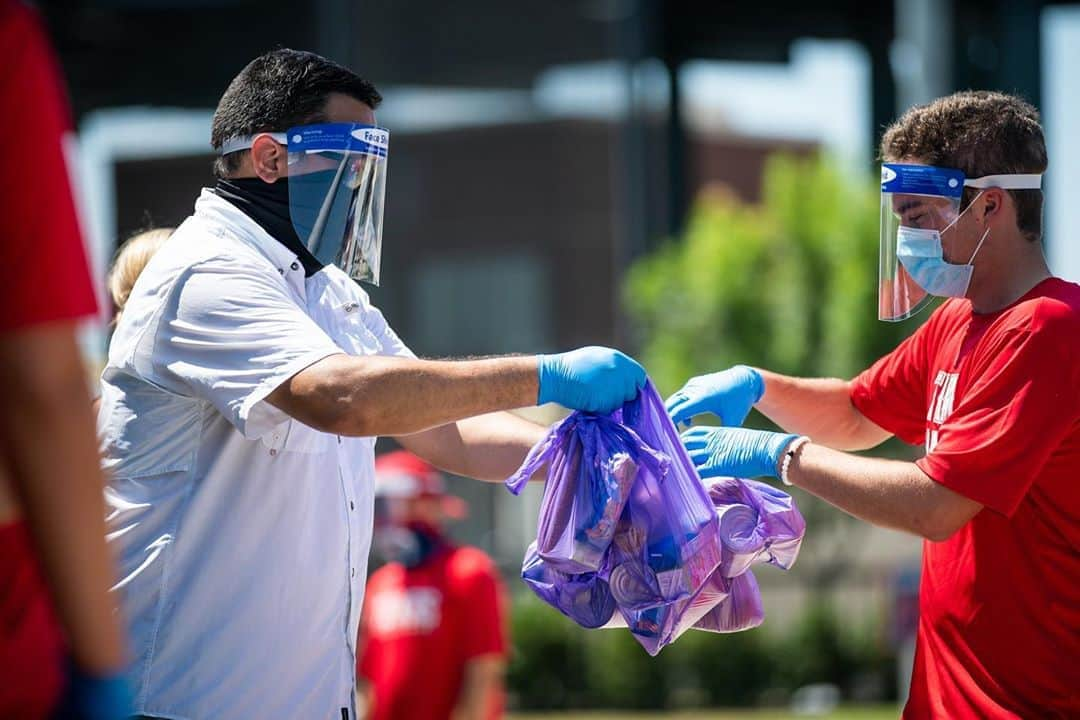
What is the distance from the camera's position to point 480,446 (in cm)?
404

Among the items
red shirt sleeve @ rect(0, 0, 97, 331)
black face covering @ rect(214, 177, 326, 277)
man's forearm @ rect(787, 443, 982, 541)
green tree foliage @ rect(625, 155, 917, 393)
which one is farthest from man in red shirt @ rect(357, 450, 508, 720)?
green tree foliage @ rect(625, 155, 917, 393)

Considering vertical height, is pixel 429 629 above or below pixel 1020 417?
below

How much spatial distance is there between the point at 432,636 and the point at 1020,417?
14.5 ft

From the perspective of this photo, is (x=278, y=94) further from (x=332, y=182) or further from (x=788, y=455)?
(x=788, y=455)

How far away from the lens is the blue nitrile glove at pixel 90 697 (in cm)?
198

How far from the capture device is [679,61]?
19781 millimetres

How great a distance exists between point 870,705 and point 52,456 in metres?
14.3

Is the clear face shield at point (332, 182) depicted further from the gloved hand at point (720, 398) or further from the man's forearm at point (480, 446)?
the gloved hand at point (720, 398)

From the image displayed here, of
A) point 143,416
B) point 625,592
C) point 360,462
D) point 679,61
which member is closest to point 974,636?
point 625,592

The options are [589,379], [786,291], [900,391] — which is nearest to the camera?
[589,379]

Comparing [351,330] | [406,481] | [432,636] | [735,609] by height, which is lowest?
[432,636]

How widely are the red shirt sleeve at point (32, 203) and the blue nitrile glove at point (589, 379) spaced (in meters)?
1.42

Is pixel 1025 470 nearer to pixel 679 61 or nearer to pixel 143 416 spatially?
pixel 143 416

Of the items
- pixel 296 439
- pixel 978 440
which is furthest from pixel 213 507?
pixel 978 440
